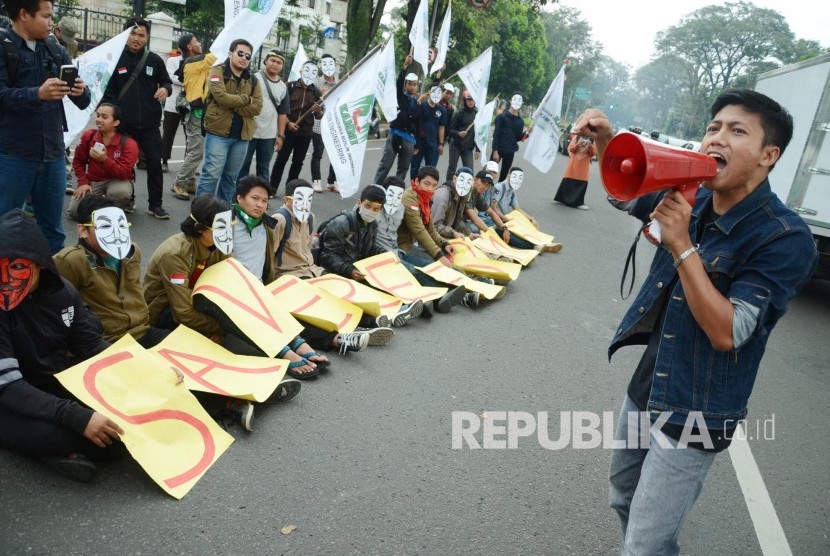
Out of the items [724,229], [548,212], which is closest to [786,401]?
[724,229]

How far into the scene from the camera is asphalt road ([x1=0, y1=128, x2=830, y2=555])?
8.96 ft

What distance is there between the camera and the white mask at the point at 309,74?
28.3 feet


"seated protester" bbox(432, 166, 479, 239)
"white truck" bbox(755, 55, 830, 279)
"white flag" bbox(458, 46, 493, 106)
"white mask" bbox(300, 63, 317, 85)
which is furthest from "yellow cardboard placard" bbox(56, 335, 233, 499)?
"white flag" bbox(458, 46, 493, 106)

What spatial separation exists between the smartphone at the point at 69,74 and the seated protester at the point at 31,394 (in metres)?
1.50

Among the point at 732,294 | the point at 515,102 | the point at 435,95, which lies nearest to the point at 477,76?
the point at 515,102

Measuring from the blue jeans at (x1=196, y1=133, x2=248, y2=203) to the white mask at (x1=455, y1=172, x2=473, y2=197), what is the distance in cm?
258

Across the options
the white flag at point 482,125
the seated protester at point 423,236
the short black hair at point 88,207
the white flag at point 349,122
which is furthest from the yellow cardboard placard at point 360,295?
the white flag at point 482,125

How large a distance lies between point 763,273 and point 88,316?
118 inches

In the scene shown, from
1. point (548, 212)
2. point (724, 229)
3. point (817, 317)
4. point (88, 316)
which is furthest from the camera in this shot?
point (548, 212)

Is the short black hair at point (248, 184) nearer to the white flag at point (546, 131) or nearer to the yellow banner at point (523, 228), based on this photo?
the yellow banner at point (523, 228)

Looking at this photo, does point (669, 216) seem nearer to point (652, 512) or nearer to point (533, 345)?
point (652, 512)

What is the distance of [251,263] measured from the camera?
4902 mm

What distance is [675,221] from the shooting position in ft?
5.92

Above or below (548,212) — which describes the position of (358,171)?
above
